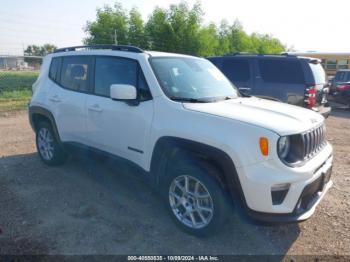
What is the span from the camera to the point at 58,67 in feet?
15.9

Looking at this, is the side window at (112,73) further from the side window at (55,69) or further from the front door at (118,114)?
the side window at (55,69)

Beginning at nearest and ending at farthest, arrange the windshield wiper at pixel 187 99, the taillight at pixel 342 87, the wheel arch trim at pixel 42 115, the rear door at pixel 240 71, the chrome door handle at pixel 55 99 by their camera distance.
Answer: the windshield wiper at pixel 187 99
the chrome door handle at pixel 55 99
the wheel arch trim at pixel 42 115
the rear door at pixel 240 71
the taillight at pixel 342 87

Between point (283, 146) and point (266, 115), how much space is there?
42 centimetres

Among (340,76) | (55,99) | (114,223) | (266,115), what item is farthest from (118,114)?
(340,76)

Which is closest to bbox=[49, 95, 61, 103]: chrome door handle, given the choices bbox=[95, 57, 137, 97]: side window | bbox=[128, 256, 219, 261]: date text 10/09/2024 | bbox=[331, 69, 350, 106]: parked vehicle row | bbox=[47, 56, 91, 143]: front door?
bbox=[47, 56, 91, 143]: front door

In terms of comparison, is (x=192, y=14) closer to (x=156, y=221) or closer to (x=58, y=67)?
(x=58, y=67)

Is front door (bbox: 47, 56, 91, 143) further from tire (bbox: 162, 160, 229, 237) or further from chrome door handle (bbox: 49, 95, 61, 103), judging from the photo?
tire (bbox: 162, 160, 229, 237)

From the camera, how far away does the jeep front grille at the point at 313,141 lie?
2898 millimetres

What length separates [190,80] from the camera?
3.73 meters

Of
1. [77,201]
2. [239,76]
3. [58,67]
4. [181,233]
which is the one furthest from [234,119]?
[239,76]

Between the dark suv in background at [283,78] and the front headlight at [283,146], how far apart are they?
4.42 metres

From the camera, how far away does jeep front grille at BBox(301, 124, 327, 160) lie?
9.51ft

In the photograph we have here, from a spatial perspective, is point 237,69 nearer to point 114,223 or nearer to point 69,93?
point 69,93

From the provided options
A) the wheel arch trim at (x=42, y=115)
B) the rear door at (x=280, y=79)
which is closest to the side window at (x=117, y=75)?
the wheel arch trim at (x=42, y=115)
